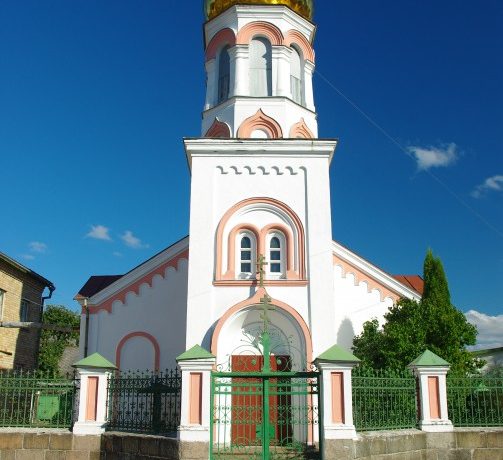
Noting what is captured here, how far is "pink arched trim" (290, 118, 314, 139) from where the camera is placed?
15.9m

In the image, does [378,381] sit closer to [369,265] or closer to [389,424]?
[389,424]

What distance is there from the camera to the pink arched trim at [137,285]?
57.5 feet

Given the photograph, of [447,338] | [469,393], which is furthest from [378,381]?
[447,338]

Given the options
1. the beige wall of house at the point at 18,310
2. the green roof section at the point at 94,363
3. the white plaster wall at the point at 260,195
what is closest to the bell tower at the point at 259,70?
the white plaster wall at the point at 260,195

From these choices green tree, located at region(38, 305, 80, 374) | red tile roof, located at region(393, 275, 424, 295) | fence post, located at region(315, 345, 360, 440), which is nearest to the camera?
fence post, located at region(315, 345, 360, 440)

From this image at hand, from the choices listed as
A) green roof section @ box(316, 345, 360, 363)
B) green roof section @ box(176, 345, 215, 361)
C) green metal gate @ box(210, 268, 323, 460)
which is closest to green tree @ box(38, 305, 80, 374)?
green metal gate @ box(210, 268, 323, 460)

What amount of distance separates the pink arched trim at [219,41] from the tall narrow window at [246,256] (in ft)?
17.8

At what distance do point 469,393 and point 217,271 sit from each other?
616 centimetres

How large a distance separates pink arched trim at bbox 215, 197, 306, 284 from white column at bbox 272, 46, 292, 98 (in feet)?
9.92

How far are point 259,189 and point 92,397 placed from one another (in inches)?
249

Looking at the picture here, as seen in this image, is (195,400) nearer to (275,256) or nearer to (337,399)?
(337,399)

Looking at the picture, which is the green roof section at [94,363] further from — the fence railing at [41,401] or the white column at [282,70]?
the white column at [282,70]

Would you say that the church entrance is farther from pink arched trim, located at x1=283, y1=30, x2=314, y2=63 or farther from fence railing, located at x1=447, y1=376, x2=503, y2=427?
pink arched trim, located at x1=283, y1=30, x2=314, y2=63

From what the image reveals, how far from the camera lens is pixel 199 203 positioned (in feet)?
49.0
